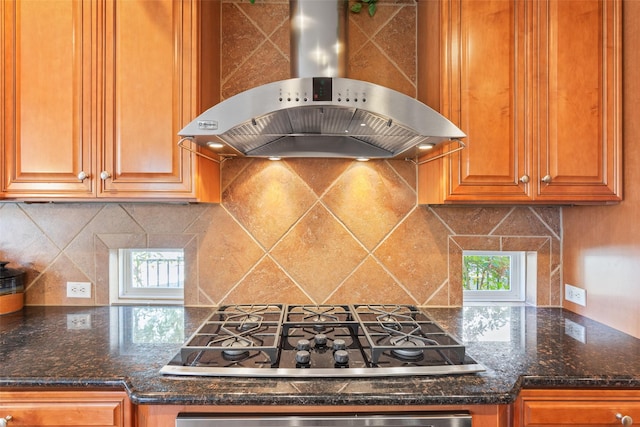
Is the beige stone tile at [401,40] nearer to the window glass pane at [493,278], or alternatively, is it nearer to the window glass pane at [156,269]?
the window glass pane at [493,278]

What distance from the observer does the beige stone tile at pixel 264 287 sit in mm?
1778

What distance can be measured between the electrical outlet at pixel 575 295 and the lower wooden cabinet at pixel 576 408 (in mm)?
627

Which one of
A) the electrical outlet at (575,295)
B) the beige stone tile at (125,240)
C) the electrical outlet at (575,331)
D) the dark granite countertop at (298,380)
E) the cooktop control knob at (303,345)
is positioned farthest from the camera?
the beige stone tile at (125,240)

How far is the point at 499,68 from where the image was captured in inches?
57.0

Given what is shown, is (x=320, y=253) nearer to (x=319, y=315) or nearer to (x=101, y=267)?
(x=319, y=315)

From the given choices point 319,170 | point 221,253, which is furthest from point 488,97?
point 221,253

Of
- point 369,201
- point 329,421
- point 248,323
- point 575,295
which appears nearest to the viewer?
point 329,421

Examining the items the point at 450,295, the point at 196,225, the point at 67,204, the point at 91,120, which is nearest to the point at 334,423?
the point at 450,295

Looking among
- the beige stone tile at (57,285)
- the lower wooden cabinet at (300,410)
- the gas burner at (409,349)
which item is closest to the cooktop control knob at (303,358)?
the lower wooden cabinet at (300,410)

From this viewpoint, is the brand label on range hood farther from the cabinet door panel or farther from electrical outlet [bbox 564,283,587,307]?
electrical outlet [bbox 564,283,587,307]

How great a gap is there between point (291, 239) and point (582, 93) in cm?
140

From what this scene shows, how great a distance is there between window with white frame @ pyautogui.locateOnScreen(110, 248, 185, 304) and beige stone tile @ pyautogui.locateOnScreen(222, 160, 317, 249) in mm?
379

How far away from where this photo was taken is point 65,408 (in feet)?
3.47

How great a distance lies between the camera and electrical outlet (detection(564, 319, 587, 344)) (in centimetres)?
137
